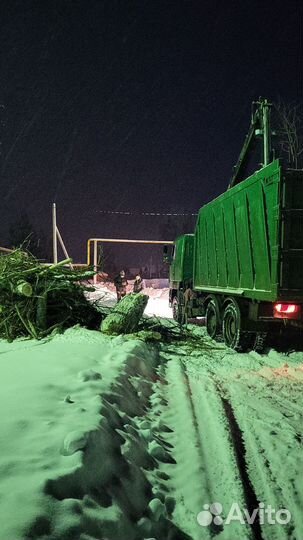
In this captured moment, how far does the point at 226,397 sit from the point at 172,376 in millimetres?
1024

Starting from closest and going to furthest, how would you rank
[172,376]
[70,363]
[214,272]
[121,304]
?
[70,363] < [172,376] < [121,304] < [214,272]

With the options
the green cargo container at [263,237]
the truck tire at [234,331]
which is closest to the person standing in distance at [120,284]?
the green cargo container at [263,237]

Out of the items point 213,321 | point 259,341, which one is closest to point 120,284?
point 213,321

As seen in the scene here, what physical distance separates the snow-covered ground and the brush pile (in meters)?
1.93

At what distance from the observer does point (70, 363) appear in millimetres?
4637

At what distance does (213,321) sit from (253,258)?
2984mm

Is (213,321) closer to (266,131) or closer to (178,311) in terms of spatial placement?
(178,311)

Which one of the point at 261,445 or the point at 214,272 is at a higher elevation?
the point at 214,272

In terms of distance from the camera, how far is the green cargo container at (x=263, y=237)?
20.9ft

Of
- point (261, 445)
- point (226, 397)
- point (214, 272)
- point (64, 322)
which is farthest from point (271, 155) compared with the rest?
point (261, 445)

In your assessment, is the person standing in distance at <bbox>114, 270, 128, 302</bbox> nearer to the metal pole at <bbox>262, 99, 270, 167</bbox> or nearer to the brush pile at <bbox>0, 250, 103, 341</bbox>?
the metal pole at <bbox>262, 99, 270, 167</bbox>

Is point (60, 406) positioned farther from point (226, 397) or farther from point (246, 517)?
point (226, 397)

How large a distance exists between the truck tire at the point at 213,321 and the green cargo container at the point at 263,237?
64 cm

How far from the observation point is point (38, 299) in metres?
7.22
